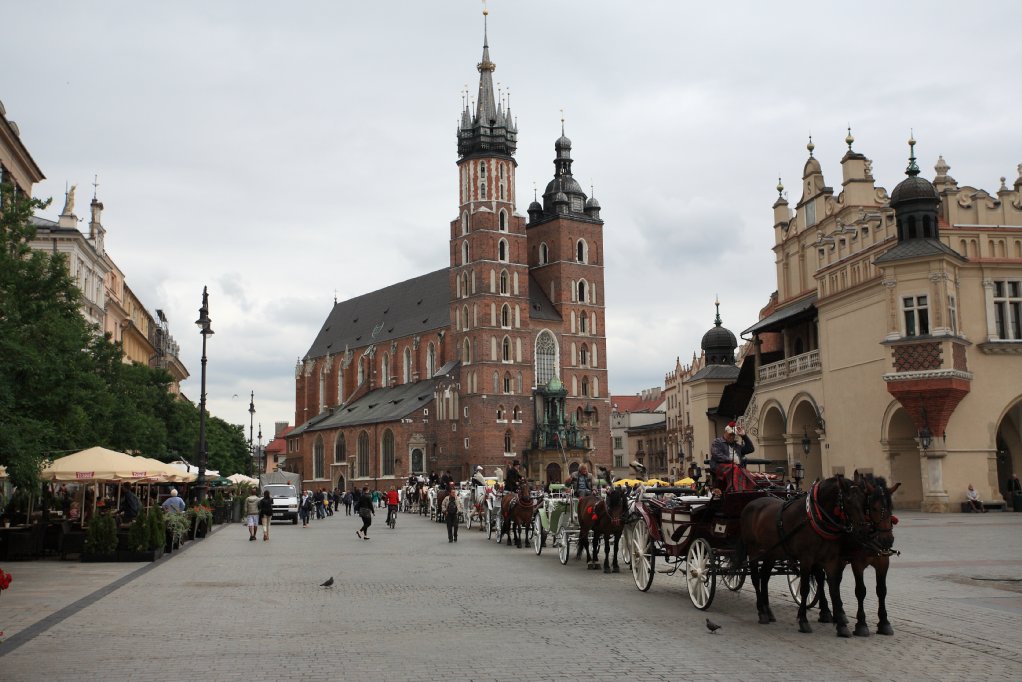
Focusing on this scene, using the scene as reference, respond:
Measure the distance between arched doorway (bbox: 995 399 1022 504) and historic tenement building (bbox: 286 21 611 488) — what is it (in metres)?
45.2

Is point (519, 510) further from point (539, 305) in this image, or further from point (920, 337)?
point (539, 305)

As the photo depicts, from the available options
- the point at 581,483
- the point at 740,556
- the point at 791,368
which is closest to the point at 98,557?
the point at 581,483

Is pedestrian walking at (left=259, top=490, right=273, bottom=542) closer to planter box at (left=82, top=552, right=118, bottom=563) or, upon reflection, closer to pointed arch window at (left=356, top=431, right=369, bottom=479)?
planter box at (left=82, top=552, right=118, bottom=563)

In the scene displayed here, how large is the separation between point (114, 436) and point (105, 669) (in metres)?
28.9

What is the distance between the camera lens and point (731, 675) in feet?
27.9

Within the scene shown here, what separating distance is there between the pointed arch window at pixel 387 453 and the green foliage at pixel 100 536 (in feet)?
228

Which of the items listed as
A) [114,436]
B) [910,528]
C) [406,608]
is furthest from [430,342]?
[406,608]

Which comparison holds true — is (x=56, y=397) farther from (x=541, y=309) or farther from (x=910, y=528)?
(x=541, y=309)

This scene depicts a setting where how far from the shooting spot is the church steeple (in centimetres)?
9188

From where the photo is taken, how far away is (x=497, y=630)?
36.6ft

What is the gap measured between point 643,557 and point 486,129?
80.3 metres

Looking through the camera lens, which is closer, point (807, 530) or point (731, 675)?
point (731, 675)

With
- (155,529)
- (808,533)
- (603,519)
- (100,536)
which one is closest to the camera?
(808,533)

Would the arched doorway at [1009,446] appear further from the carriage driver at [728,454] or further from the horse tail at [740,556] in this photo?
the horse tail at [740,556]
